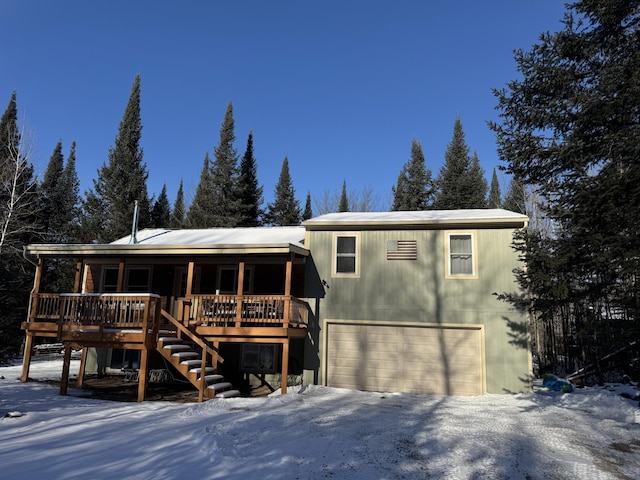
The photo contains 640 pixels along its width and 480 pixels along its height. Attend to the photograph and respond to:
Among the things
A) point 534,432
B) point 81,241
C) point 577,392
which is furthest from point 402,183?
A: point 534,432

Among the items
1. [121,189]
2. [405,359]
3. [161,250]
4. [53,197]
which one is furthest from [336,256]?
[53,197]

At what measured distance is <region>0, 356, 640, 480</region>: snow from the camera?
5.54m

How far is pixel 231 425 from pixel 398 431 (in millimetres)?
2892

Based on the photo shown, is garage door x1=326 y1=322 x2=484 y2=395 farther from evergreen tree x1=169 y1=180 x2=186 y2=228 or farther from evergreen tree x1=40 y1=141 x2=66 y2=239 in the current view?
evergreen tree x1=169 y1=180 x2=186 y2=228

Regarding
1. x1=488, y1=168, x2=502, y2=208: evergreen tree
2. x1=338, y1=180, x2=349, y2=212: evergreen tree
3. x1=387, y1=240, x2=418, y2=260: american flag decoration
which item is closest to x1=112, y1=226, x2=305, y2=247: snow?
x1=387, y1=240, x2=418, y2=260: american flag decoration

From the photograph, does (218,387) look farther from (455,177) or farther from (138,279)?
(455,177)

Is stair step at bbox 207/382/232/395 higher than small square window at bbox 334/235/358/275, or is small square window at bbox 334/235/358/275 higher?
small square window at bbox 334/235/358/275

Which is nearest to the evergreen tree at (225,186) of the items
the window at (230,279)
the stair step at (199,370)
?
the window at (230,279)

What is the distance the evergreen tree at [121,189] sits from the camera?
91.6ft

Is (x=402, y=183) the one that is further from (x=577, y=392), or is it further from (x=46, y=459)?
(x=46, y=459)

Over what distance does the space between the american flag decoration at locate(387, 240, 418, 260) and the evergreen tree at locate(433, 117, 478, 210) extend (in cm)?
2132

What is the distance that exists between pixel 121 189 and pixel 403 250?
78.3 ft

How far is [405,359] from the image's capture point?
12.5 metres

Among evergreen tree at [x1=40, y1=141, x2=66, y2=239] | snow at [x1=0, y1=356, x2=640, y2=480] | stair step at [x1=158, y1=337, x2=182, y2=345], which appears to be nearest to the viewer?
snow at [x1=0, y1=356, x2=640, y2=480]
